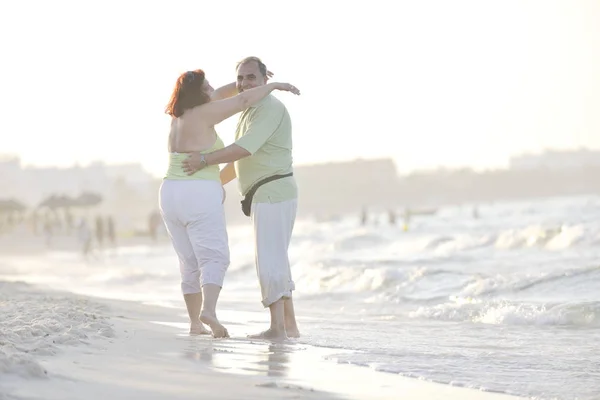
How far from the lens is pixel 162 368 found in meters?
4.21

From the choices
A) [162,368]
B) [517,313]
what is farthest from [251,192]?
[517,313]

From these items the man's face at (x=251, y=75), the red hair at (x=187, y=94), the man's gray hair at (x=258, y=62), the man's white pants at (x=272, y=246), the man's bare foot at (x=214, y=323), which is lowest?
the man's bare foot at (x=214, y=323)

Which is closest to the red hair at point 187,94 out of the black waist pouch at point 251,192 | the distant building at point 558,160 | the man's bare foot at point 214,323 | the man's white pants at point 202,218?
the man's white pants at point 202,218

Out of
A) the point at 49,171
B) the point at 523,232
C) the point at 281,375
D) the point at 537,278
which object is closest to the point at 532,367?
the point at 281,375

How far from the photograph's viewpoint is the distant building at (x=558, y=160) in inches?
4001

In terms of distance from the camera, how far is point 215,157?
5.78 m

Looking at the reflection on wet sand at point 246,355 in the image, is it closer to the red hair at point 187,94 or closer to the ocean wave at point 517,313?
the red hair at point 187,94

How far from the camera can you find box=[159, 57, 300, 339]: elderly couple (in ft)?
19.1

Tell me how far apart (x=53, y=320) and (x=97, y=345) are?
0.83 m

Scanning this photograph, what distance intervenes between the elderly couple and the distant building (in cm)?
9703

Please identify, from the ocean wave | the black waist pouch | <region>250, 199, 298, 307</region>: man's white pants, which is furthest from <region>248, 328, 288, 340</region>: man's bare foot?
the ocean wave

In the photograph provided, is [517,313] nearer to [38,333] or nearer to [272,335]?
[272,335]

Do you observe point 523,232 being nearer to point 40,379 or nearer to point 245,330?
point 245,330

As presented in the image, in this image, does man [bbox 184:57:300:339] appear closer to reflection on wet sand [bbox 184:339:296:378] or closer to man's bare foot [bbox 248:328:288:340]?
man's bare foot [bbox 248:328:288:340]
